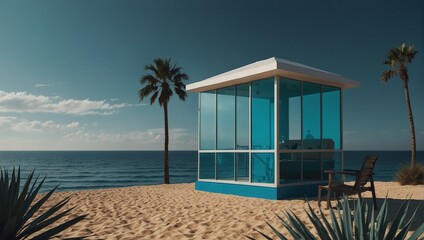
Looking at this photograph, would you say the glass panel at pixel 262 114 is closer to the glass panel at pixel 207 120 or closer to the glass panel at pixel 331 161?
the glass panel at pixel 207 120

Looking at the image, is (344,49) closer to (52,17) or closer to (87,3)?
(87,3)

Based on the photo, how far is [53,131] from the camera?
65.8 meters

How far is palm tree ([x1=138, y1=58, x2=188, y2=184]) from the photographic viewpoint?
59.5ft

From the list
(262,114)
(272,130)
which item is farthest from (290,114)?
(272,130)

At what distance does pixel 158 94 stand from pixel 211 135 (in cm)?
745

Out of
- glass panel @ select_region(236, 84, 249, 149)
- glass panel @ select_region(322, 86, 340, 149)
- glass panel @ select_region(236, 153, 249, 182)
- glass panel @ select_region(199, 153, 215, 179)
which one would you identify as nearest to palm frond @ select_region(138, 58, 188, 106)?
glass panel @ select_region(199, 153, 215, 179)

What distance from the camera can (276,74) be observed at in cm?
947

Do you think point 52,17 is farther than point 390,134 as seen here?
No

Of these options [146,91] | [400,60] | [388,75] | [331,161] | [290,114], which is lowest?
[331,161]

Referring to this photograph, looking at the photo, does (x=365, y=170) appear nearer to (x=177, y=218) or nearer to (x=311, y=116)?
(x=311, y=116)

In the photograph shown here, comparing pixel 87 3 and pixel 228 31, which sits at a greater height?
pixel 87 3

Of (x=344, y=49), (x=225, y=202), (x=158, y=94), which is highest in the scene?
(x=344, y=49)

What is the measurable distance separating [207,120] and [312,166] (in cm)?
371

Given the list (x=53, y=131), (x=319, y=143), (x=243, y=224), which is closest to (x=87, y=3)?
(x=319, y=143)
